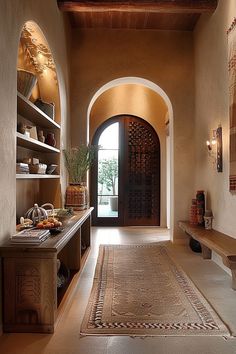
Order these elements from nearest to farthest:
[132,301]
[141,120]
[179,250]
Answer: [132,301], [179,250], [141,120]

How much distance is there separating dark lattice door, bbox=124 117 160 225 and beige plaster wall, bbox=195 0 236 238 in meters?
2.50

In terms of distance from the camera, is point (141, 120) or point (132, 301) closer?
point (132, 301)

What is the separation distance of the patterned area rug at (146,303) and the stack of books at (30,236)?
0.77m

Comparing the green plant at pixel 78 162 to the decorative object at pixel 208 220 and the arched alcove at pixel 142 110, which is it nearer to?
the decorative object at pixel 208 220

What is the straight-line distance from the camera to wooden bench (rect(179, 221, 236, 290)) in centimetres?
296

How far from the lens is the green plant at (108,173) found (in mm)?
8016

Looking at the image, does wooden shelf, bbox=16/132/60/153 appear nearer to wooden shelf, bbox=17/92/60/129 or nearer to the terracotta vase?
wooden shelf, bbox=17/92/60/129

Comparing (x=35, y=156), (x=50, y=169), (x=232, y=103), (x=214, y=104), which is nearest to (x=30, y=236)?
(x=50, y=169)

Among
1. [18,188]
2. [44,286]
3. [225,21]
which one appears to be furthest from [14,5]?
[225,21]

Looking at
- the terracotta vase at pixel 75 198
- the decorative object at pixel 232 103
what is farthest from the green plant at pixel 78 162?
the decorative object at pixel 232 103

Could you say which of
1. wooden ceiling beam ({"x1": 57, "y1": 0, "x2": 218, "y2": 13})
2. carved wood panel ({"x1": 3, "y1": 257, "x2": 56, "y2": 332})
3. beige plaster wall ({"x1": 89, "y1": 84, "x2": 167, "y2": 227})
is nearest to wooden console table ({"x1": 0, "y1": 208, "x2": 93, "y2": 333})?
carved wood panel ({"x1": 3, "y1": 257, "x2": 56, "y2": 332})

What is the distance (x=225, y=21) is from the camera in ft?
13.4

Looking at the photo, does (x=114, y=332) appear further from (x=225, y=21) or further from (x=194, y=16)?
(x=194, y=16)

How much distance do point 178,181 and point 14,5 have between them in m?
3.90
